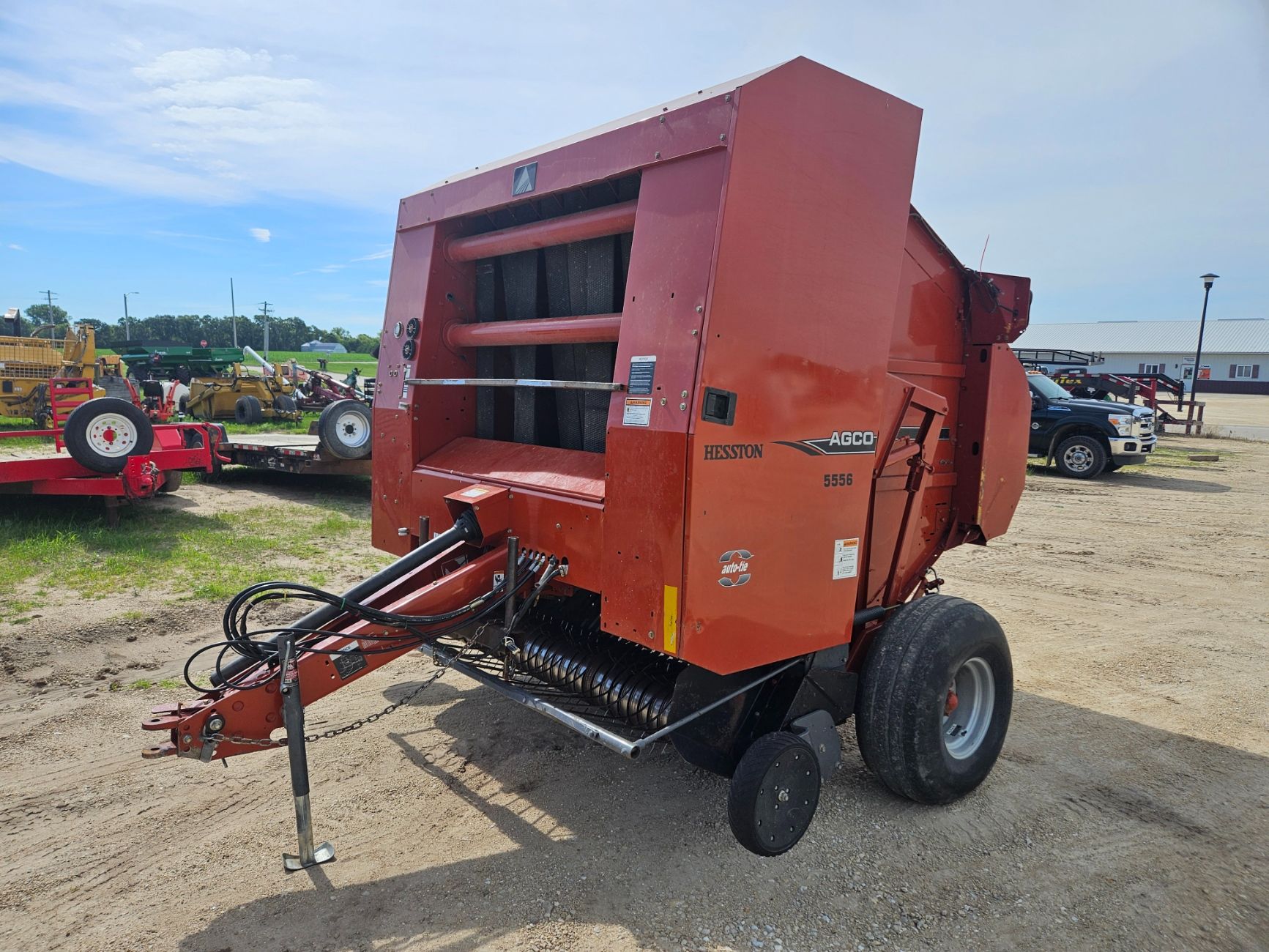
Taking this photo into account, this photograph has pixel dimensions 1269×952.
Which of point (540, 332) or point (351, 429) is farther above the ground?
point (540, 332)

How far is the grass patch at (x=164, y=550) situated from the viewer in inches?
252

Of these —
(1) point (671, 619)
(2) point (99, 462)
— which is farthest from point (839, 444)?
(2) point (99, 462)

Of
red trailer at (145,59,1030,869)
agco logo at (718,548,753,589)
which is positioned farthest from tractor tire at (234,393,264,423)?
agco logo at (718,548,753,589)

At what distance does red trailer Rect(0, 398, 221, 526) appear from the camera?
23.8ft

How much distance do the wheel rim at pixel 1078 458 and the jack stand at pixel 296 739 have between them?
50.0ft

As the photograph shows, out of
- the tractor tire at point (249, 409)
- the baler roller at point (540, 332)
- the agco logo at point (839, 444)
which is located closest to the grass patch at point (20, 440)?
the tractor tire at point (249, 409)

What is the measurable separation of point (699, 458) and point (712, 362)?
321mm

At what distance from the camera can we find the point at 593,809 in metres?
3.53

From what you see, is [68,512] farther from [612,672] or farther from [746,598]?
[746,598]

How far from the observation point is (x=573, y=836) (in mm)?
3318

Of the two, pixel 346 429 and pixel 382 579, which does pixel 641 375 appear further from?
pixel 346 429

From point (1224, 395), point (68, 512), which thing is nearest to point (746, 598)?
point (68, 512)

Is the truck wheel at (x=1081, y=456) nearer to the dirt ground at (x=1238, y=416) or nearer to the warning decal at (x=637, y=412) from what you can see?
the dirt ground at (x=1238, y=416)

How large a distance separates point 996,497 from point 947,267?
1306 millimetres
